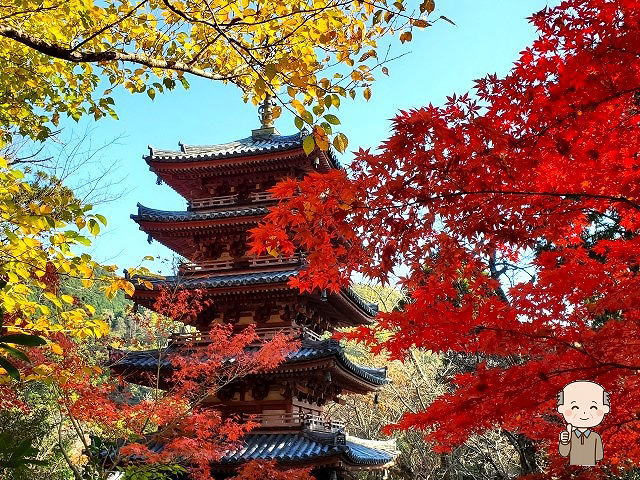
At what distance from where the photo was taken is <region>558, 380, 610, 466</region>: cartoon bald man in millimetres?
4094

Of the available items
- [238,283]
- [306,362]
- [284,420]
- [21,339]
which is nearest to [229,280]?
[238,283]

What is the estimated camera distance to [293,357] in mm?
11453

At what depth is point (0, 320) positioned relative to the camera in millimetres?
2516

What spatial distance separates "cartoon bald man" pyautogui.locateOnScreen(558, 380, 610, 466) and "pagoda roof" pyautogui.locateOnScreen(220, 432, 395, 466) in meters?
7.04

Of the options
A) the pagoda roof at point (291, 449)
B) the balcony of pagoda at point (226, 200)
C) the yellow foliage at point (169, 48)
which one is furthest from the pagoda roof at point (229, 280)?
the yellow foliage at point (169, 48)

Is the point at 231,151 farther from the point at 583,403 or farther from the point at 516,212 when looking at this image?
the point at 583,403

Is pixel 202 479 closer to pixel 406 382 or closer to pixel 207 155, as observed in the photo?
pixel 207 155

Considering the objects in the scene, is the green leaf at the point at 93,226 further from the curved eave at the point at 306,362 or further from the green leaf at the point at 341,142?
the curved eave at the point at 306,362

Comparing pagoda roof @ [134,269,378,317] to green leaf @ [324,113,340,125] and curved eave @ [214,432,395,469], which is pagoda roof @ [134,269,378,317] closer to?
curved eave @ [214,432,395,469]

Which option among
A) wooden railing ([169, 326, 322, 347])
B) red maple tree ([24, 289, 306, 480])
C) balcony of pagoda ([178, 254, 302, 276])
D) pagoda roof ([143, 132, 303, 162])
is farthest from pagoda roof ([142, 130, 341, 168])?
wooden railing ([169, 326, 322, 347])

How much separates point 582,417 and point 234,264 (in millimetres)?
Result: 10461

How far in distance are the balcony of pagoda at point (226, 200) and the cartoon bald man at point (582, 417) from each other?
10.7m

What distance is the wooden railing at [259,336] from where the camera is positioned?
40.7 ft

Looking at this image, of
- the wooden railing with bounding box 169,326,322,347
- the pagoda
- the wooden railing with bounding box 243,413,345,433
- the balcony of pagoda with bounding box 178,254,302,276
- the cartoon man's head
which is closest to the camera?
the cartoon man's head
